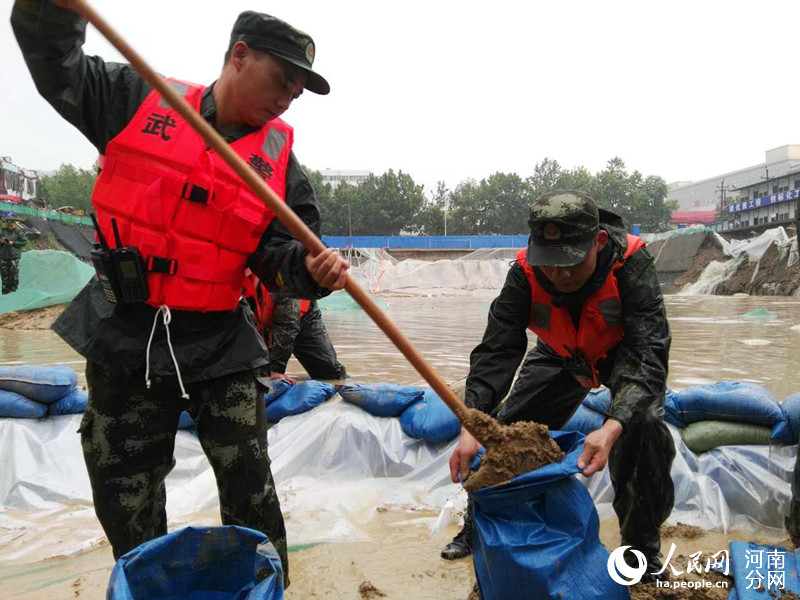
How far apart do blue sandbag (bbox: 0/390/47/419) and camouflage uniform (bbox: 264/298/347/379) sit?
134cm

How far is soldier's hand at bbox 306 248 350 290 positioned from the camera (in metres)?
1.53

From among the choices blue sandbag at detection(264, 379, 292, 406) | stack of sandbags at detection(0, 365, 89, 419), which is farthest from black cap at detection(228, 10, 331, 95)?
stack of sandbags at detection(0, 365, 89, 419)

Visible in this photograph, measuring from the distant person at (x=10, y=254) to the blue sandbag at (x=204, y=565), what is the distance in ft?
38.1

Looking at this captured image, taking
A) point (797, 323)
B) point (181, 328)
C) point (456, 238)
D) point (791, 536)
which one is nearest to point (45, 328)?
point (181, 328)

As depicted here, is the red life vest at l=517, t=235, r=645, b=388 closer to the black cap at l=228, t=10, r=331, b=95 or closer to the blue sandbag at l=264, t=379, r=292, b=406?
the black cap at l=228, t=10, r=331, b=95

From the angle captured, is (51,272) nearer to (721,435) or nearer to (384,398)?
(384,398)

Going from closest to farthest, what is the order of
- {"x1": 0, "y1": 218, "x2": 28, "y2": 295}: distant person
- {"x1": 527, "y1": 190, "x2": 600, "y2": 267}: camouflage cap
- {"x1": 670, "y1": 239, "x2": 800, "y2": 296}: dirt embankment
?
{"x1": 527, "y1": 190, "x2": 600, "y2": 267}: camouflage cap → {"x1": 0, "y1": 218, "x2": 28, "y2": 295}: distant person → {"x1": 670, "y1": 239, "x2": 800, "y2": 296}: dirt embankment

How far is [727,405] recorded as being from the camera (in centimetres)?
277

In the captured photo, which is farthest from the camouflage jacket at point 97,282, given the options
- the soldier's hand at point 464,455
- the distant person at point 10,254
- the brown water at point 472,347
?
the distant person at point 10,254

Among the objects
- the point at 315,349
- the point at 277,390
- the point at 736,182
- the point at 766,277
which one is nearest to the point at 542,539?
the point at 277,390

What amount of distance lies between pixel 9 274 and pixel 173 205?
11690 millimetres

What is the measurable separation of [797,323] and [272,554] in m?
10.3

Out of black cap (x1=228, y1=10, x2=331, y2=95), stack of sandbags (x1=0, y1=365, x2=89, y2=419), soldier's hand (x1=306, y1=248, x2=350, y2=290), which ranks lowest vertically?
stack of sandbags (x1=0, y1=365, x2=89, y2=419)

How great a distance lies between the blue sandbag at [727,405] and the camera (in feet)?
8.85
